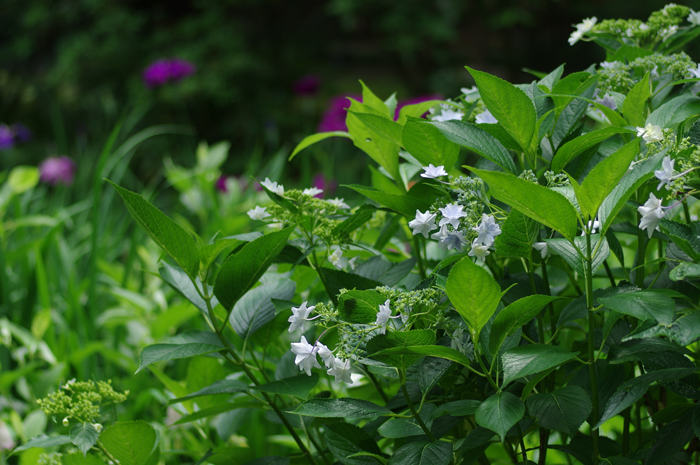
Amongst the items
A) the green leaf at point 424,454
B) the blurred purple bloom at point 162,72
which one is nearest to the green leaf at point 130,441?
the green leaf at point 424,454

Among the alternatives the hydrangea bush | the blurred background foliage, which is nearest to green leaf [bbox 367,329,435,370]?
the hydrangea bush

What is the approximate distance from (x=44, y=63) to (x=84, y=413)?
25.1 ft

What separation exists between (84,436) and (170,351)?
133 mm

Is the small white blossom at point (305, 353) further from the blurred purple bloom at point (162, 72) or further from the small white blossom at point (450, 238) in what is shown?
the blurred purple bloom at point (162, 72)

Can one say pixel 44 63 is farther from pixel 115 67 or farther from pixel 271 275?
pixel 271 275

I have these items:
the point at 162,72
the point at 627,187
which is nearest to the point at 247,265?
the point at 627,187

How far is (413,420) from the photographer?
45 centimetres

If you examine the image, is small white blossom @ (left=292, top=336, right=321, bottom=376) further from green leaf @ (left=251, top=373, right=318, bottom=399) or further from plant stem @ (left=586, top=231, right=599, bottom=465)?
plant stem @ (left=586, top=231, right=599, bottom=465)

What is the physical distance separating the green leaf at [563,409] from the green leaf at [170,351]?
0.26 metres

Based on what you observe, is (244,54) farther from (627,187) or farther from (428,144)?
(627,187)

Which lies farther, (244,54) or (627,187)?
(244,54)

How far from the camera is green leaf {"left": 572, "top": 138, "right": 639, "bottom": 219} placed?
1.11ft

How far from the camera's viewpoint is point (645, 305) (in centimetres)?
33

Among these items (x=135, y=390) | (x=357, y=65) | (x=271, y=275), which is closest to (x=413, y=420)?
(x=271, y=275)
